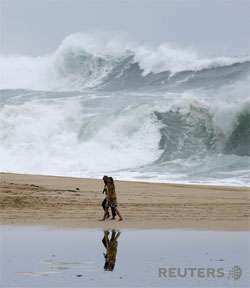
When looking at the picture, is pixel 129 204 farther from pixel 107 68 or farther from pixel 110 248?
pixel 107 68

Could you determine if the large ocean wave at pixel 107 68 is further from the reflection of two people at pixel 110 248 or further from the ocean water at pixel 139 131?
the reflection of two people at pixel 110 248

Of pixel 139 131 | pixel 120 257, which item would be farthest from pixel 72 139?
pixel 120 257

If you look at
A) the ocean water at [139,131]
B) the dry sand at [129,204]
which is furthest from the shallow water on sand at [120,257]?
the ocean water at [139,131]

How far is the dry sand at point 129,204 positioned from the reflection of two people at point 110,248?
2.71ft

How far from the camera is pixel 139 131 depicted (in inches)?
977

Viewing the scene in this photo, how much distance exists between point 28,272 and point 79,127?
19.8 meters

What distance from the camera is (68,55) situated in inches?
1635

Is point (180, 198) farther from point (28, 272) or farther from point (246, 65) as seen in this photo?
point (246, 65)

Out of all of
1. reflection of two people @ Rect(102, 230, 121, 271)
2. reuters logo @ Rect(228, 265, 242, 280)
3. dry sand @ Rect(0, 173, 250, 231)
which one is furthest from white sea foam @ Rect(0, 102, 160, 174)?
reuters logo @ Rect(228, 265, 242, 280)

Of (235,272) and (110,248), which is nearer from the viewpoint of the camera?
(235,272)

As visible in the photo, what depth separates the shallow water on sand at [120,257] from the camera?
5.60 m

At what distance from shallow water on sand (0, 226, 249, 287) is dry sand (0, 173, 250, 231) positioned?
2.61 ft

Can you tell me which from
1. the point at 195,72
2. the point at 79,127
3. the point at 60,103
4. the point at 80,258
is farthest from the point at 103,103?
the point at 80,258

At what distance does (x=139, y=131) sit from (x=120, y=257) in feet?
59.9
